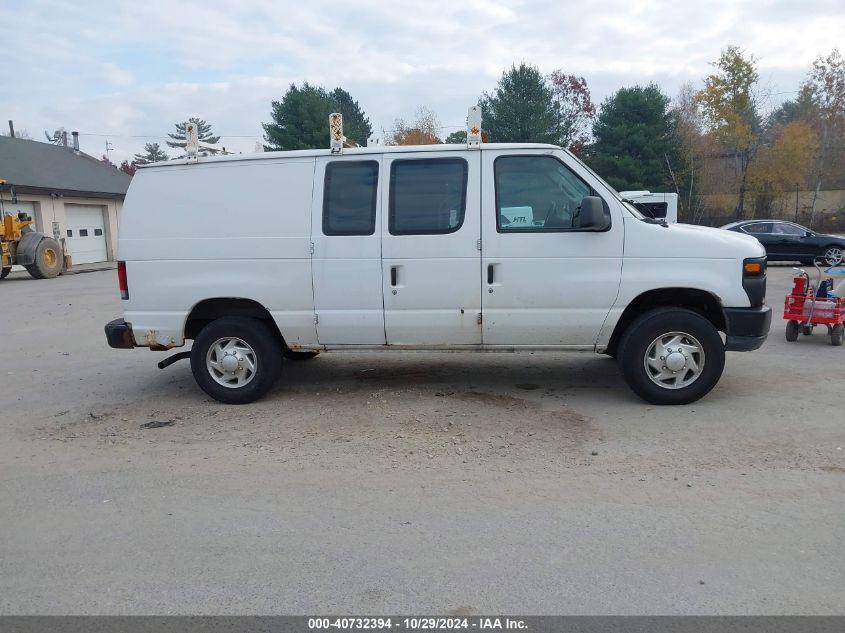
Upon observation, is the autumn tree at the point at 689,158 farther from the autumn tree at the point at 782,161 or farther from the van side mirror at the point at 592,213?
the van side mirror at the point at 592,213

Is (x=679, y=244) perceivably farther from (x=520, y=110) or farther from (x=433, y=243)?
(x=520, y=110)

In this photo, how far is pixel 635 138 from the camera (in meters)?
37.5

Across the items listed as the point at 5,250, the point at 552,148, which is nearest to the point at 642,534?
the point at 552,148

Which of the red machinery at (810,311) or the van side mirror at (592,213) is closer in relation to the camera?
the van side mirror at (592,213)

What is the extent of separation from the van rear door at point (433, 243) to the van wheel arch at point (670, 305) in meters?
1.32

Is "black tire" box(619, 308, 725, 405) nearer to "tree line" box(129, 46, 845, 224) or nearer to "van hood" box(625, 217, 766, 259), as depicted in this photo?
"van hood" box(625, 217, 766, 259)

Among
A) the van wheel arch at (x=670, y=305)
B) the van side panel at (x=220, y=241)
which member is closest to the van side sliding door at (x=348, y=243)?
the van side panel at (x=220, y=241)

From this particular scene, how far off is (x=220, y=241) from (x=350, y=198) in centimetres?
125

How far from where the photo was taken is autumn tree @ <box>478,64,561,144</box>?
38125 mm

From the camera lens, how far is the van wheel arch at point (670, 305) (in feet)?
19.7

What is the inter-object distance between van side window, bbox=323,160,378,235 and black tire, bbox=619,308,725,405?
251 cm

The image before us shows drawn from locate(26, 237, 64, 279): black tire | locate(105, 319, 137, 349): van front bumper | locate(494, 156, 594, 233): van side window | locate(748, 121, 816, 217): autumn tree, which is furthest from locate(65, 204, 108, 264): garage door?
locate(748, 121, 816, 217): autumn tree

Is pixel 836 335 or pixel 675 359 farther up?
pixel 675 359
